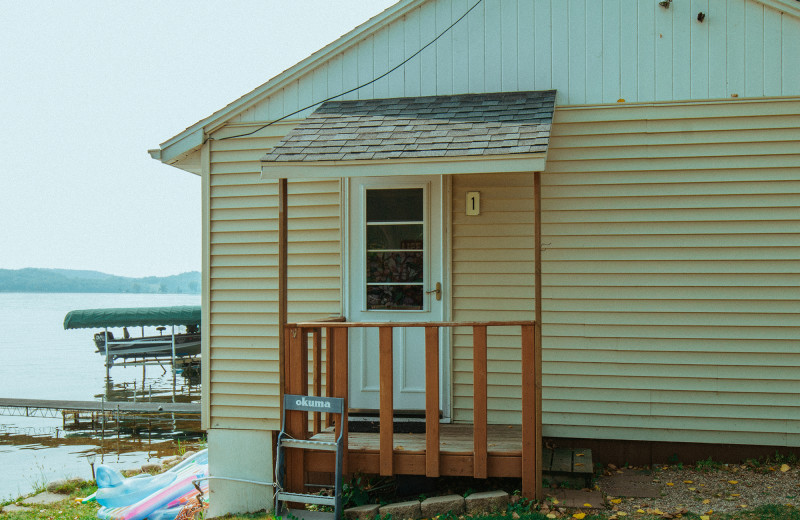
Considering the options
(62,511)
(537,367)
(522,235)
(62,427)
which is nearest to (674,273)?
(522,235)

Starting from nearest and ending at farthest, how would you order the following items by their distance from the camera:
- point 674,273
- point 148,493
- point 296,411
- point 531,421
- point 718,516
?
point 718,516
point 531,421
point 296,411
point 674,273
point 148,493

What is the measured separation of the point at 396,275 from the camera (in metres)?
6.43

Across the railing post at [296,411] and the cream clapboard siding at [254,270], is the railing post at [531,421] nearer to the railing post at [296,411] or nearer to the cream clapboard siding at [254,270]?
the railing post at [296,411]

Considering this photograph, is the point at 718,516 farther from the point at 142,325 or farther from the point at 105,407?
the point at 142,325

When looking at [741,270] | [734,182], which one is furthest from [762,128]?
[741,270]

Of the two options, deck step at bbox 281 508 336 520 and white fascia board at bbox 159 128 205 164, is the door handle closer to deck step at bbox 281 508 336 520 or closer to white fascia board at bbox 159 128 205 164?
deck step at bbox 281 508 336 520

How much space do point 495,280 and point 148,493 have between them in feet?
15.3

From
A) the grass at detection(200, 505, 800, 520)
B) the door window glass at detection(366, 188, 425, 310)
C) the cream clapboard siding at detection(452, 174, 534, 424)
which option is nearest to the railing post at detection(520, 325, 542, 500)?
the grass at detection(200, 505, 800, 520)

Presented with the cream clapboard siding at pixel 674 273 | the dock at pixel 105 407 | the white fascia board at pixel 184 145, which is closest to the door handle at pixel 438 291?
the cream clapboard siding at pixel 674 273

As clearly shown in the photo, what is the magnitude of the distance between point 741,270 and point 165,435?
12.3 meters

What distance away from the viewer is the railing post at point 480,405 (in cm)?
504

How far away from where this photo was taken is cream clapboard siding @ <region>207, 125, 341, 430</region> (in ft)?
21.6

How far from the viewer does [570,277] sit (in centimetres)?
605

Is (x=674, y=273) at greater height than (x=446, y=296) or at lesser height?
greater
